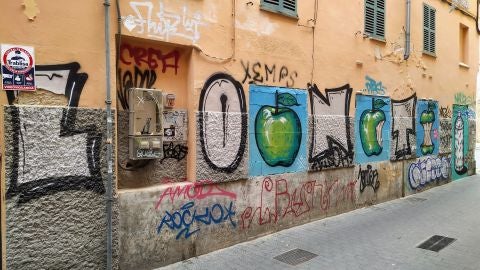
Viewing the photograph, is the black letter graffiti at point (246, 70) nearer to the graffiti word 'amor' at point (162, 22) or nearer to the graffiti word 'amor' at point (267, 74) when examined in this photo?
the graffiti word 'amor' at point (267, 74)

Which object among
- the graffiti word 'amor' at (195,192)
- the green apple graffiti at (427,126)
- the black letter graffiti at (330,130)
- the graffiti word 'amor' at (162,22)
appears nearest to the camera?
the graffiti word 'amor' at (162,22)

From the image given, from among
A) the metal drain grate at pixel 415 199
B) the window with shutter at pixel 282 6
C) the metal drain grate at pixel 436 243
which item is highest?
the window with shutter at pixel 282 6

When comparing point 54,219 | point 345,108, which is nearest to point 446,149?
point 345,108

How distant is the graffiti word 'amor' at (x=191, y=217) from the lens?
5.41m

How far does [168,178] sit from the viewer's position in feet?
18.4

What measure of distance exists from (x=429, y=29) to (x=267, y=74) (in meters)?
6.91

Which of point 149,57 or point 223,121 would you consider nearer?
point 149,57

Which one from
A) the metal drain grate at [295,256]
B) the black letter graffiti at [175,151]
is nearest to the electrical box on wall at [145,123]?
the black letter graffiti at [175,151]

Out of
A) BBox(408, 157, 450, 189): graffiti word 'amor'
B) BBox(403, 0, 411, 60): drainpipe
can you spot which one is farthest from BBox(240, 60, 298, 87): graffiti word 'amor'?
BBox(408, 157, 450, 189): graffiti word 'amor'

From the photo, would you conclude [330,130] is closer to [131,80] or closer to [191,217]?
[191,217]

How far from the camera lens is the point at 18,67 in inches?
161

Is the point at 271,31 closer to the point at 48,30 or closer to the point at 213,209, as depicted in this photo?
the point at 213,209

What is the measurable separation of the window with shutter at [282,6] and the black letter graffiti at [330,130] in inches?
53.3

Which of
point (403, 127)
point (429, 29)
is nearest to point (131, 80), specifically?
point (403, 127)
